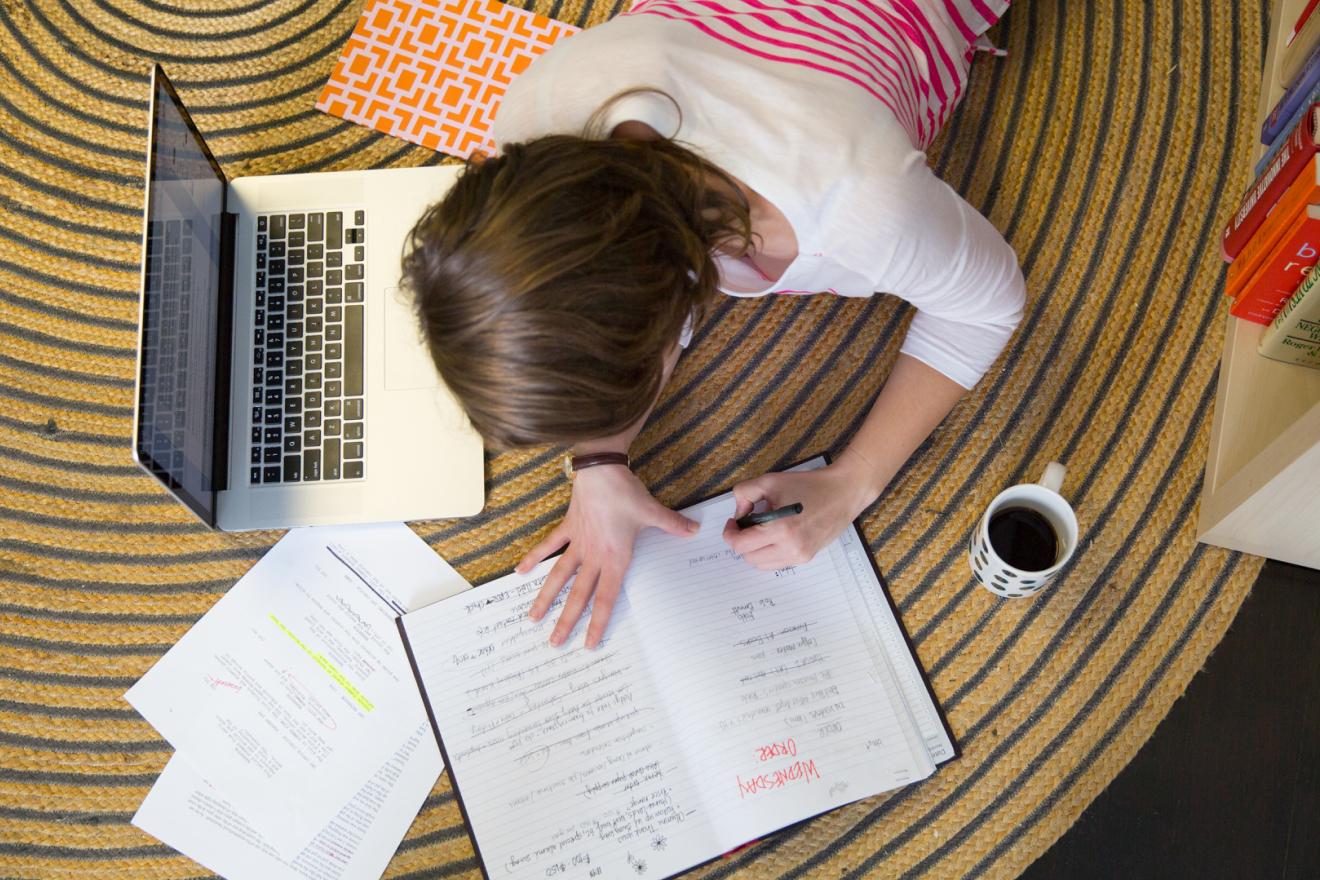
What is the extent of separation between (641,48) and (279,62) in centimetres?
48

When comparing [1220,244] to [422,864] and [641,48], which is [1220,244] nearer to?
[641,48]

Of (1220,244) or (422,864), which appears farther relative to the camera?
(1220,244)

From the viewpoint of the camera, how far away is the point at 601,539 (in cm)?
77

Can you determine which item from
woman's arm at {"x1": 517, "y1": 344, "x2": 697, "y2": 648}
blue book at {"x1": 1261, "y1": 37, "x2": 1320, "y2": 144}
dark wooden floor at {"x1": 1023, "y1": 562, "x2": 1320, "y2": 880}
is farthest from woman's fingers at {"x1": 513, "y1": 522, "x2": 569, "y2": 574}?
blue book at {"x1": 1261, "y1": 37, "x2": 1320, "y2": 144}

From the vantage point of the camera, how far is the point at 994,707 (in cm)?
78

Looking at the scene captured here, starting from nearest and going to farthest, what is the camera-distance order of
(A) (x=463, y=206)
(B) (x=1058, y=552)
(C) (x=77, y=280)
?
(A) (x=463, y=206) < (B) (x=1058, y=552) < (C) (x=77, y=280)

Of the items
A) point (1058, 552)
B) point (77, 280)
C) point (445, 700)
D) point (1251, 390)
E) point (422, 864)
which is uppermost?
point (1251, 390)

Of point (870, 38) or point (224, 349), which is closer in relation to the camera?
point (870, 38)

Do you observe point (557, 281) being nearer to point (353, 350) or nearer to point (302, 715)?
point (353, 350)

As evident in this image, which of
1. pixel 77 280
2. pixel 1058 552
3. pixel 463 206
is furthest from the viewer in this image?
pixel 77 280

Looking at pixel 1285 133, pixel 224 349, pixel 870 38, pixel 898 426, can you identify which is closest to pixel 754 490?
pixel 898 426

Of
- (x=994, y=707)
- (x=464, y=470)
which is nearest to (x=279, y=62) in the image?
(x=464, y=470)

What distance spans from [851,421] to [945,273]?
0.66 feet

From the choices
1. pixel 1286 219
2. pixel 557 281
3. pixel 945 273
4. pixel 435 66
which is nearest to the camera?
pixel 557 281
